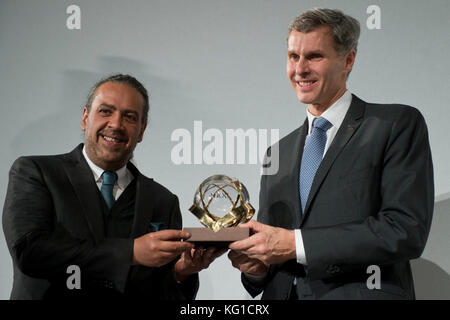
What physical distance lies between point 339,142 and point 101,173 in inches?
35.9

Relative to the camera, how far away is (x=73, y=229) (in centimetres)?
200

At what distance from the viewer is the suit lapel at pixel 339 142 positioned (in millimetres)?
1914

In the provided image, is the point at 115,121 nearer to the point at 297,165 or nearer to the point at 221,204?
the point at 221,204

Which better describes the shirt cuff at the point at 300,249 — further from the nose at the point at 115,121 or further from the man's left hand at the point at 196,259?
the nose at the point at 115,121

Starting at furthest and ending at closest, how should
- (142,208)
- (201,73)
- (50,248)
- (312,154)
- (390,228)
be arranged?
(201,73)
(142,208)
(312,154)
(50,248)
(390,228)

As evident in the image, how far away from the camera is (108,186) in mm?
2164

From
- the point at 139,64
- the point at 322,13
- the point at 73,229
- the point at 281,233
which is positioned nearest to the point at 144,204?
the point at 73,229

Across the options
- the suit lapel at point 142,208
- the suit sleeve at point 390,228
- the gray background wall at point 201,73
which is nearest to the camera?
the suit sleeve at point 390,228

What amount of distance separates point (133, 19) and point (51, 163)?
3.06ft

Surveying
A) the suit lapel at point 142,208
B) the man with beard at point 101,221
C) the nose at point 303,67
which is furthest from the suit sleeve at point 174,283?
the nose at point 303,67

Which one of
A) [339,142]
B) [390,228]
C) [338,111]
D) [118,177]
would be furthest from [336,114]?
[118,177]

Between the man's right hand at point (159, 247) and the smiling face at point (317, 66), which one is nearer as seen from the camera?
the man's right hand at point (159, 247)

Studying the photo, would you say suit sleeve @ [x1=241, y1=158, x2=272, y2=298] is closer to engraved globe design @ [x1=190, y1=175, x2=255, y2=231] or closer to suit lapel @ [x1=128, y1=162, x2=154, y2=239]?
engraved globe design @ [x1=190, y1=175, x2=255, y2=231]
